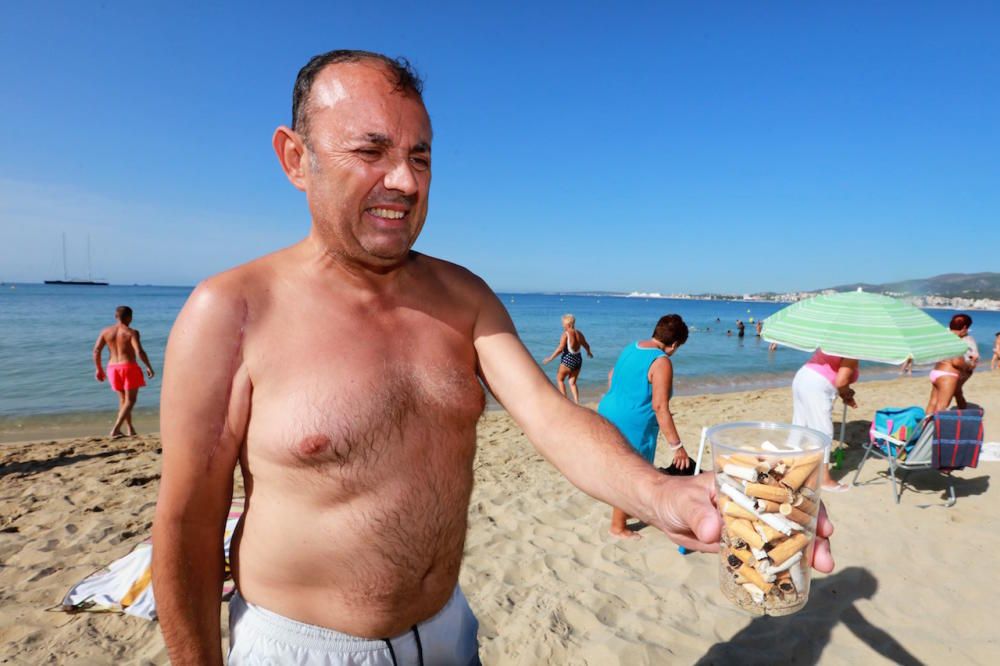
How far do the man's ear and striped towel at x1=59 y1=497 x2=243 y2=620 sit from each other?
262 cm

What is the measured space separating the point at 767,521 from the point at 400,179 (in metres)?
1.22

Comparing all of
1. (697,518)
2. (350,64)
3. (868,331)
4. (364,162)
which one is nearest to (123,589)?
(364,162)

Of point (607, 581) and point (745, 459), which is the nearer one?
point (745, 459)

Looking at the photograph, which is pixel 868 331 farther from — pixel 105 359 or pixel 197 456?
pixel 105 359

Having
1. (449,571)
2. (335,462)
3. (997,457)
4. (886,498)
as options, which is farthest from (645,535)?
(997,457)

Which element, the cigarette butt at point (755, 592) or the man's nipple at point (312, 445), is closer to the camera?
the cigarette butt at point (755, 592)

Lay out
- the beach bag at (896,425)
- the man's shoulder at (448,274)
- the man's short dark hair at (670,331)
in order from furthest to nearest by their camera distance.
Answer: the beach bag at (896,425) → the man's short dark hair at (670,331) → the man's shoulder at (448,274)

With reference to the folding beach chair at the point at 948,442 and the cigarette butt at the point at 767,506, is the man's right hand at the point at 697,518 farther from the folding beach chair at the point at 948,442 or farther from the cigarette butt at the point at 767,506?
the folding beach chair at the point at 948,442

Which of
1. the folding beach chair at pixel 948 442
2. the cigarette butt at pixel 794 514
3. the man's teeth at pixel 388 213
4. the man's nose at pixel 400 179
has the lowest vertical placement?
the folding beach chair at pixel 948 442

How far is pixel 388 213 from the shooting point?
1.51 m

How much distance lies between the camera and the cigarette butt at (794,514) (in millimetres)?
1061

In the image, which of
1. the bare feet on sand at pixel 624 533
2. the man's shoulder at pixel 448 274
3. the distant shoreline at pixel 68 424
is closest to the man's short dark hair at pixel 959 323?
the bare feet on sand at pixel 624 533

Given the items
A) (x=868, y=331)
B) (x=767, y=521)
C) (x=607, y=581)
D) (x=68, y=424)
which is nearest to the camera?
(x=767, y=521)

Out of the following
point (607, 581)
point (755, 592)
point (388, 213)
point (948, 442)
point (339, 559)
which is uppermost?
point (388, 213)
